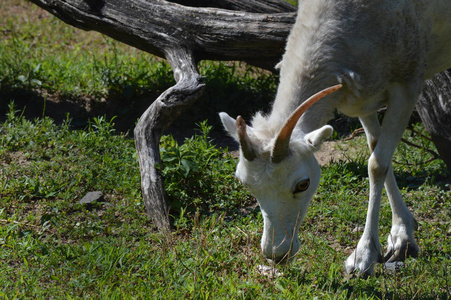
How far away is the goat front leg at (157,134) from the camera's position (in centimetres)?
557

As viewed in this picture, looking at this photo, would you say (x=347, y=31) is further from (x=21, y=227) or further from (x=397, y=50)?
(x=21, y=227)

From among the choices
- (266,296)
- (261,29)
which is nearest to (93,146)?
(261,29)

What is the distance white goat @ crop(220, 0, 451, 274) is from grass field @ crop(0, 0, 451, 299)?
0.28 meters

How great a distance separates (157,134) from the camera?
19.5 feet

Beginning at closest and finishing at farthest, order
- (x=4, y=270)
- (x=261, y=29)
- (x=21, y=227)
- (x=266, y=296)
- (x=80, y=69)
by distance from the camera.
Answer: (x=266, y=296)
(x=4, y=270)
(x=21, y=227)
(x=261, y=29)
(x=80, y=69)

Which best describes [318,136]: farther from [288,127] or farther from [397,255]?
[397,255]

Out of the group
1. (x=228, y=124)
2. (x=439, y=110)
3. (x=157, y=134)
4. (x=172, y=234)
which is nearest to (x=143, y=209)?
(x=172, y=234)

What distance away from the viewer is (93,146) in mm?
6707

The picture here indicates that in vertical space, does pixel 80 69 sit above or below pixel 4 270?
above

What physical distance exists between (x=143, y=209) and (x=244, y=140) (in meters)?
1.85

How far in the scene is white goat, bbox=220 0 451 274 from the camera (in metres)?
4.45

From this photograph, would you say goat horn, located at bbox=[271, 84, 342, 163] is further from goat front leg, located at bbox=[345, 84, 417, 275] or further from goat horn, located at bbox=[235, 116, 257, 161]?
goat front leg, located at bbox=[345, 84, 417, 275]

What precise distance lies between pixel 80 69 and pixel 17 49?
1.08m

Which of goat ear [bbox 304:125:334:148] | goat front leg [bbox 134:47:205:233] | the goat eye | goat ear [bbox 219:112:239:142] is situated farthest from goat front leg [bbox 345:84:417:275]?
goat front leg [bbox 134:47:205:233]
